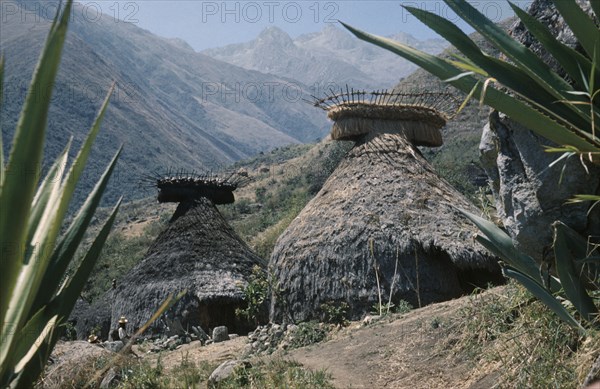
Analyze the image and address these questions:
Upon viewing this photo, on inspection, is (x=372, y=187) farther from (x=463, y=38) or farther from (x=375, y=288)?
(x=463, y=38)

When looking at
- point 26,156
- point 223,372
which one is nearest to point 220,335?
point 223,372

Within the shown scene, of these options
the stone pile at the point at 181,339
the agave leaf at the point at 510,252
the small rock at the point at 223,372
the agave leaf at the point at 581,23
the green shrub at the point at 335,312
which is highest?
the agave leaf at the point at 581,23

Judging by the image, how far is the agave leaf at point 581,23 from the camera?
2693 mm

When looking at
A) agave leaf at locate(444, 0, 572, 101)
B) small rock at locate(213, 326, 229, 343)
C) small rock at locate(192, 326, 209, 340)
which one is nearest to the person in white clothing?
small rock at locate(192, 326, 209, 340)

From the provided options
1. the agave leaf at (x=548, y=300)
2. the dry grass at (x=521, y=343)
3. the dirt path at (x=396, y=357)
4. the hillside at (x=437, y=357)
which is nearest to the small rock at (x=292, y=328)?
the hillside at (x=437, y=357)

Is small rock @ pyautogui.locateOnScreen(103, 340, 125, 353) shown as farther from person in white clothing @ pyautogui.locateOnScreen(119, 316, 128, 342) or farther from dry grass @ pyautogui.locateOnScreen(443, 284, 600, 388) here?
dry grass @ pyautogui.locateOnScreen(443, 284, 600, 388)

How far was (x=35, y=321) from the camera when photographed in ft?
6.82

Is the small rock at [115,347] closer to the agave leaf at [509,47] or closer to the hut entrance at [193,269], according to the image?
the hut entrance at [193,269]

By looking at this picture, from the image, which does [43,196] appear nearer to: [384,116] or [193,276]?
[384,116]

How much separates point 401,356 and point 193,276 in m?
8.00

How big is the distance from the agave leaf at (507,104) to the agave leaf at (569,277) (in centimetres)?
50

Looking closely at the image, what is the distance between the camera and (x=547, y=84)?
2.78 metres

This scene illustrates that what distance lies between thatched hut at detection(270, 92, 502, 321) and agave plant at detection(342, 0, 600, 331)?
4120 millimetres

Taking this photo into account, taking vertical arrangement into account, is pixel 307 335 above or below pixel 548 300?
below
